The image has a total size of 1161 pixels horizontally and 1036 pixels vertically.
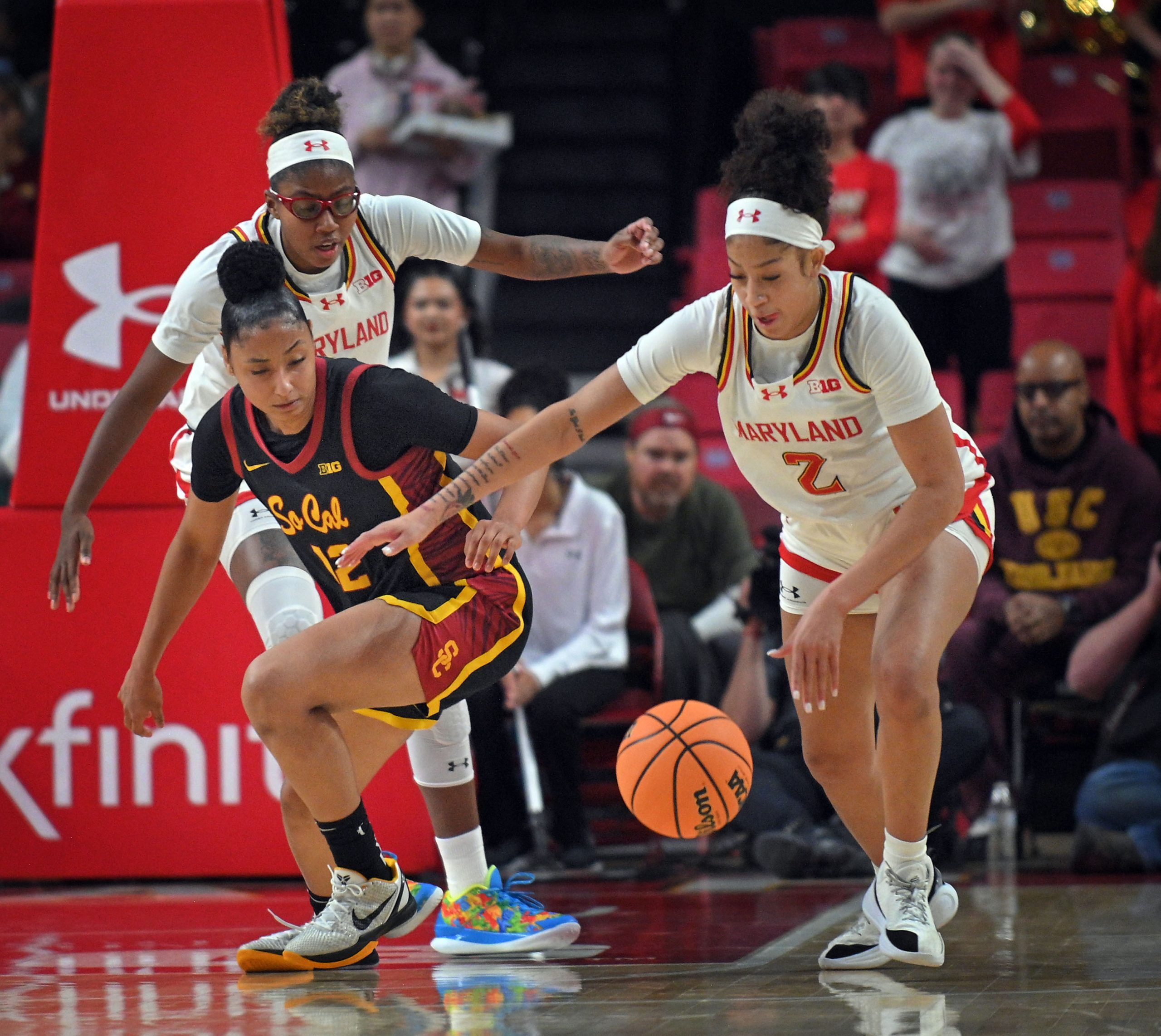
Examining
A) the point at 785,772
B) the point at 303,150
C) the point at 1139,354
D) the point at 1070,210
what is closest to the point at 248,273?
the point at 303,150

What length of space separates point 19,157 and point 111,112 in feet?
11.7

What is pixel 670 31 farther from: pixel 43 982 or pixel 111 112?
pixel 43 982

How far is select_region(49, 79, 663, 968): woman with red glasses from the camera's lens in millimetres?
4297

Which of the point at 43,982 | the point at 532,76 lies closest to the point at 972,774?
the point at 43,982

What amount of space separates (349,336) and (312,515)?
642 millimetres

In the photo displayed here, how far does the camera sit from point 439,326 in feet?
22.2

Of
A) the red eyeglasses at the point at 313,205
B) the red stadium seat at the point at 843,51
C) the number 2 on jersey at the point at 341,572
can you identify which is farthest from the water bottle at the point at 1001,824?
the red stadium seat at the point at 843,51

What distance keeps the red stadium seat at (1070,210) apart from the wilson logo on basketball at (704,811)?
19.2ft

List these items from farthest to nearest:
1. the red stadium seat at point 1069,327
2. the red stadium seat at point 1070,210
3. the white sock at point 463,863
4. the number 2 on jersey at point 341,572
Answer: the red stadium seat at point 1070,210 < the red stadium seat at point 1069,327 < the white sock at point 463,863 < the number 2 on jersey at point 341,572

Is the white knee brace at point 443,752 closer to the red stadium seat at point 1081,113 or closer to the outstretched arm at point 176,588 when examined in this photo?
the outstretched arm at point 176,588

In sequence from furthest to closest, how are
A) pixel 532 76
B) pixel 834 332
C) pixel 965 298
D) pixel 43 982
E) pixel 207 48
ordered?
pixel 532 76 < pixel 965 298 < pixel 207 48 < pixel 43 982 < pixel 834 332

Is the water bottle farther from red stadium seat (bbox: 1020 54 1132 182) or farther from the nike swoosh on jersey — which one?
red stadium seat (bbox: 1020 54 1132 182)

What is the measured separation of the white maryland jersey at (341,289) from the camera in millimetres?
4348

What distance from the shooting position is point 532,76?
33.8 feet
